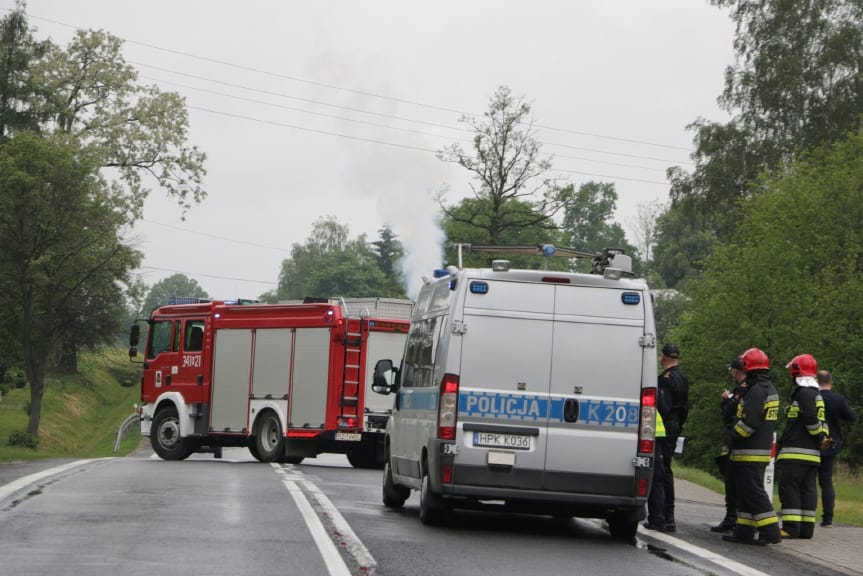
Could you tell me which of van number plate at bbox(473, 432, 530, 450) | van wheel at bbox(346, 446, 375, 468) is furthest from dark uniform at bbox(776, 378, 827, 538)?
van wheel at bbox(346, 446, 375, 468)

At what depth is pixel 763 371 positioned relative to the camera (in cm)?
1373

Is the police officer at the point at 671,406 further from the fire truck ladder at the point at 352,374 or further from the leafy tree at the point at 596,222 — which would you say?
the leafy tree at the point at 596,222

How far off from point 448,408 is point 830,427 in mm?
5423

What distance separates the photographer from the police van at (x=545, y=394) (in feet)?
41.1

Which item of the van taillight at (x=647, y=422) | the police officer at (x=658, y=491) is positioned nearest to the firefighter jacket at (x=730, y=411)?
the police officer at (x=658, y=491)

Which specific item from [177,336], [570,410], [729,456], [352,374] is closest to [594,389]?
[570,410]

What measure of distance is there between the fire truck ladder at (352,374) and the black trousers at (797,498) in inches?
481

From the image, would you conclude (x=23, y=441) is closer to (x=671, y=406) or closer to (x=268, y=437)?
(x=268, y=437)

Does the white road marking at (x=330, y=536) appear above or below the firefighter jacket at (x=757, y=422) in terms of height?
below

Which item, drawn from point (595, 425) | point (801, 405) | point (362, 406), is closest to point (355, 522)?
point (595, 425)

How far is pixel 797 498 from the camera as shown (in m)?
14.2

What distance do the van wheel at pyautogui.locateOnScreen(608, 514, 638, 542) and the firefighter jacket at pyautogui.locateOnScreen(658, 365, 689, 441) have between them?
1681 millimetres

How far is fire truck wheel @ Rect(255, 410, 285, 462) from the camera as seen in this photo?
1021 inches

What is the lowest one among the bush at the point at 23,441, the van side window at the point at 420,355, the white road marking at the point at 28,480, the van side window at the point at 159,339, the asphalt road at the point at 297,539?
the bush at the point at 23,441
